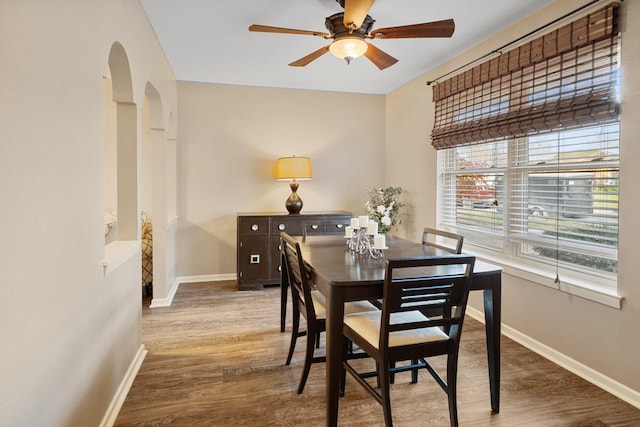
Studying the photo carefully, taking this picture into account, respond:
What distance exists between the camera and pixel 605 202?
2.40 m

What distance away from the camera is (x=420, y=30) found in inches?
93.2

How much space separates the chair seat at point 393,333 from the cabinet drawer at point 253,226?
249 centimetres

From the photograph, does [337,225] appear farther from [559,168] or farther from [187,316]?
[559,168]

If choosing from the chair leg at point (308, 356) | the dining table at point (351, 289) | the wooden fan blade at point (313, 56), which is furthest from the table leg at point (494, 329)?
the wooden fan blade at point (313, 56)

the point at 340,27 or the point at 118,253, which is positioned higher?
the point at 340,27

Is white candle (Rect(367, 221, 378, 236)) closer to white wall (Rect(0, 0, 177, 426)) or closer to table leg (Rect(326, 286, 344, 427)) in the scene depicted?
table leg (Rect(326, 286, 344, 427))

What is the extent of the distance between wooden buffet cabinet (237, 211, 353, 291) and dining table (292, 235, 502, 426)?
201 centimetres

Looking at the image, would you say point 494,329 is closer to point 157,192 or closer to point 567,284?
point 567,284

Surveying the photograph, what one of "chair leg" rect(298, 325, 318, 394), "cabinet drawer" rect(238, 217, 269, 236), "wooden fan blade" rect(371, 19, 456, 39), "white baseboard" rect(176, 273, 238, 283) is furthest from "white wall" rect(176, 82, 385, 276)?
"chair leg" rect(298, 325, 318, 394)

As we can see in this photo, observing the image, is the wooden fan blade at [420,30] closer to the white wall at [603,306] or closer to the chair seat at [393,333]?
the white wall at [603,306]

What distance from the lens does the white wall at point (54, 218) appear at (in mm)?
1074

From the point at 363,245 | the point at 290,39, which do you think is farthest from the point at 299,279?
the point at 290,39

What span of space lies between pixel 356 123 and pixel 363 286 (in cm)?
382

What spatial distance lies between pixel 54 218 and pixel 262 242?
315 centimetres
